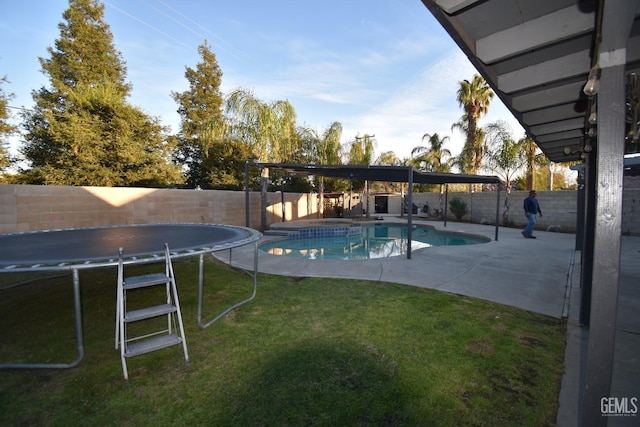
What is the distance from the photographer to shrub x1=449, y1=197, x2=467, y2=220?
47.2ft

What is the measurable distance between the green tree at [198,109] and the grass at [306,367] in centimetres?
1539

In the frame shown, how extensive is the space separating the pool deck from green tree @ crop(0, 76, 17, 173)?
1074 cm

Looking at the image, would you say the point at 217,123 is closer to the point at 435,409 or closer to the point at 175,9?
the point at 175,9

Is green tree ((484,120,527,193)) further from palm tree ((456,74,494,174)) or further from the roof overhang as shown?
the roof overhang

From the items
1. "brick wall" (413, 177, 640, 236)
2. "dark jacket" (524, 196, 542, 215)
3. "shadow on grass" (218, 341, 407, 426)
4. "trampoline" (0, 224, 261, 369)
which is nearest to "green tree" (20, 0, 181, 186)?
"trampoline" (0, 224, 261, 369)

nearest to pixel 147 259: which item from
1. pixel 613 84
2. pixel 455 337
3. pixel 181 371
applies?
pixel 181 371

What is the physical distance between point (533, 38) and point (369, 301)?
3073 millimetres

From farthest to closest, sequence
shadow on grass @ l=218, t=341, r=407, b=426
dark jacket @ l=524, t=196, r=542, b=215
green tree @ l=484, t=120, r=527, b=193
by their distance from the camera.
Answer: green tree @ l=484, t=120, r=527, b=193
dark jacket @ l=524, t=196, r=542, b=215
shadow on grass @ l=218, t=341, r=407, b=426

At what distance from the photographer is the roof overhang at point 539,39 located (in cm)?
136

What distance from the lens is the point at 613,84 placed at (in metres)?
1.23

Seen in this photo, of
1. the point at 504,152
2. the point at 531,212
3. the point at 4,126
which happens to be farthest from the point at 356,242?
the point at 4,126

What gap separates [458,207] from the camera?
1445cm

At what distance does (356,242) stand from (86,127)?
11.5 m

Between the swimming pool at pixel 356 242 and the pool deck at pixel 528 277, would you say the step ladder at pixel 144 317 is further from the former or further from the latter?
the swimming pool at pixel 356 242
